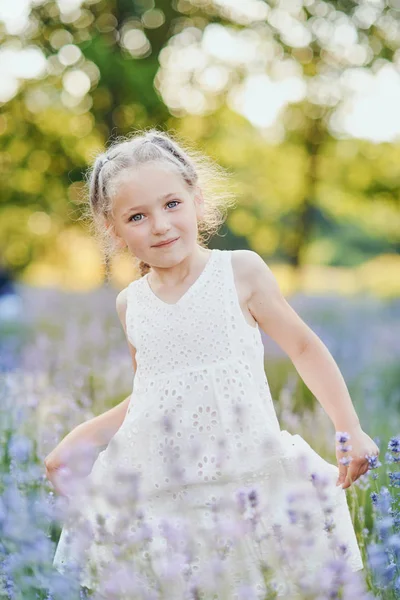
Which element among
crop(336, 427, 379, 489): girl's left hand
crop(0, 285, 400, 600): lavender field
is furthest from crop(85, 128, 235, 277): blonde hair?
crop(336, 427, 379, 489): girl's left hand

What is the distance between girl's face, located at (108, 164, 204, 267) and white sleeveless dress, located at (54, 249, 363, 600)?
0.15 m

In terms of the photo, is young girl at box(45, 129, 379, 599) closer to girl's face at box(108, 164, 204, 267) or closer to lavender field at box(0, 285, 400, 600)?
girl's face at box(108, 164, 204, 267)

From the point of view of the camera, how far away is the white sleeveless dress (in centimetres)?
202

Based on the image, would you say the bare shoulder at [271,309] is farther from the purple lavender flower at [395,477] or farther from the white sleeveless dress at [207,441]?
the purple lavender flower at [395,477]

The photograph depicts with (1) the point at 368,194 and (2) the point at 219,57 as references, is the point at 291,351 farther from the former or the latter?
(1) the point at 368,194

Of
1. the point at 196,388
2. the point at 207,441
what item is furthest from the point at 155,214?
the point at 207,441

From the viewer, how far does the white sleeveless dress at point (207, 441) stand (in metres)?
2.02

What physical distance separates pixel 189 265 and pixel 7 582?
100 cm

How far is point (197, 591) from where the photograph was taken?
1.48m

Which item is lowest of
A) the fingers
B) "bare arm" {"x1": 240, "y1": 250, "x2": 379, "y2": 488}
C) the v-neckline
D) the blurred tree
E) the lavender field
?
the lavender field

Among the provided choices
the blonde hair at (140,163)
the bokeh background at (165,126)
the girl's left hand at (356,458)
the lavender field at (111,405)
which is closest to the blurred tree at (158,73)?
the bokeh background at (165,126)

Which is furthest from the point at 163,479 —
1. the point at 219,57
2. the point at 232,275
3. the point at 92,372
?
the point at 219,57

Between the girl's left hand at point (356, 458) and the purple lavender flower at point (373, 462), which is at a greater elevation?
the purple lavender flower at point (373, 462)

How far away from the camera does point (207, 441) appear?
219cm
